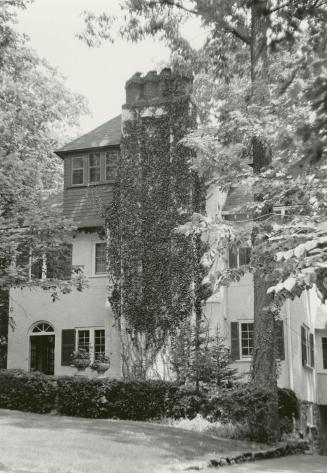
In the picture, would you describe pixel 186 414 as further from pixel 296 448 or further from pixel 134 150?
pixel 134 150

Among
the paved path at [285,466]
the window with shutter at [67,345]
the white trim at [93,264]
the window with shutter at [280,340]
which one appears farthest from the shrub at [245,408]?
the white trim at [93,264]

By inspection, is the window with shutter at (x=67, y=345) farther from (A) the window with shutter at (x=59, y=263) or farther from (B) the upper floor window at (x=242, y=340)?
(B) the upper floor window at (x=242, y=340)

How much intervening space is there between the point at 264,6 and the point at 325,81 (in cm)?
79

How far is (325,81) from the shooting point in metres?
4.20

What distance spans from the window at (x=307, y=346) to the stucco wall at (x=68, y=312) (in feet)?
22.1

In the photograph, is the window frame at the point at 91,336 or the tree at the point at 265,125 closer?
the tree at the point at 265,125

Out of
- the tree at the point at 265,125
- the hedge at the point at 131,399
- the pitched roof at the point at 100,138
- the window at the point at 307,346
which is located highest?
the pitched roof at the point at 100,138

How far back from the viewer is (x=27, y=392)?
19188mm

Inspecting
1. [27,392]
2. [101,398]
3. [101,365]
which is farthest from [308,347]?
[27,392]

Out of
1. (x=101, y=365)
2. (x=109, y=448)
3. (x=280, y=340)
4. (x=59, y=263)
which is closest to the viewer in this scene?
(x=109, y=448)

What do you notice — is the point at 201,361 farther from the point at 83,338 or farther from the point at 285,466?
the point at 83,338

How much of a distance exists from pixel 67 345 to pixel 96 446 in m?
12.2

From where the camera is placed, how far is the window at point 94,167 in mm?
26156

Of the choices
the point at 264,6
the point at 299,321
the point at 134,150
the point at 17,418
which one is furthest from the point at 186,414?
the point at 264,6
